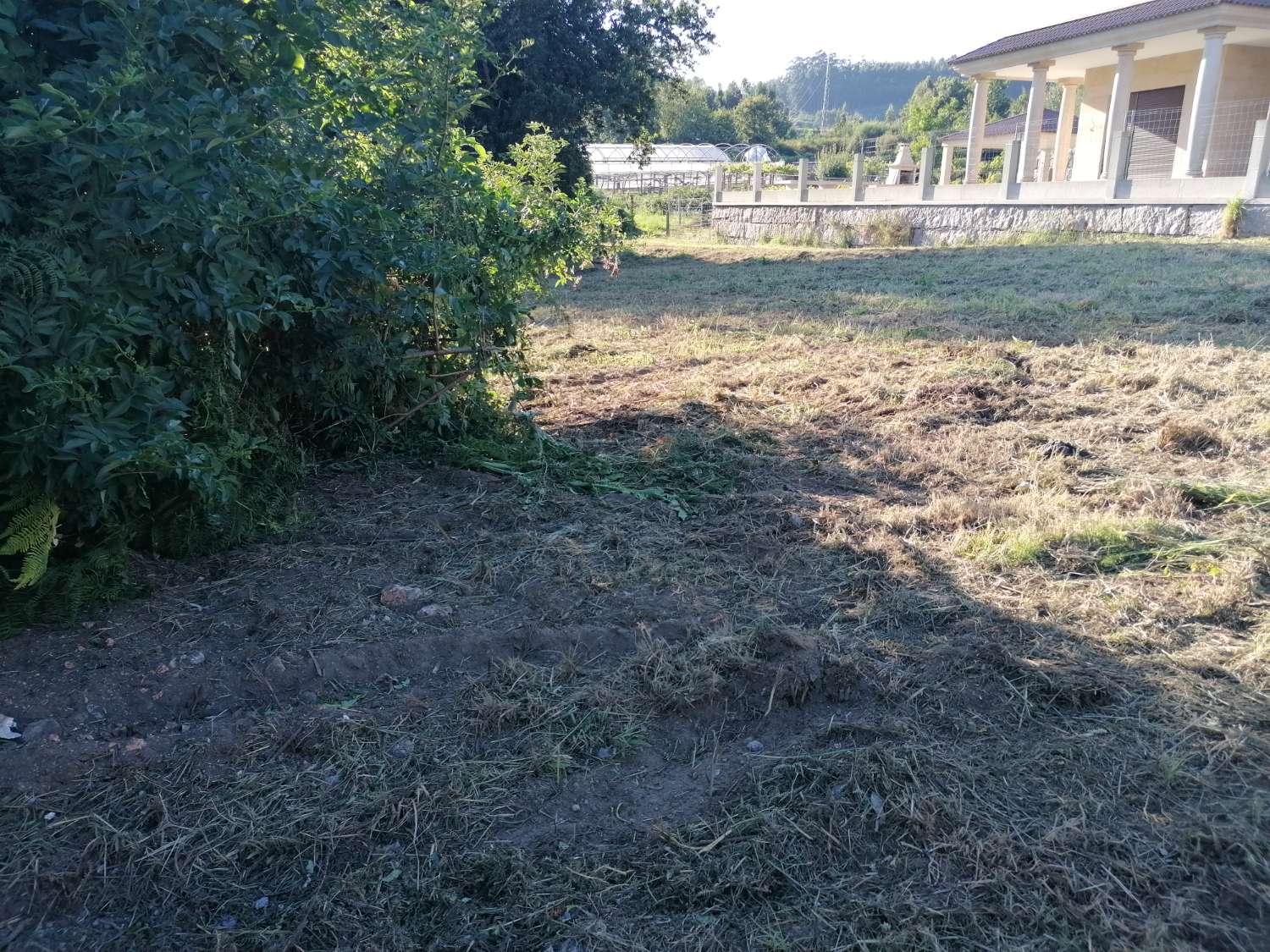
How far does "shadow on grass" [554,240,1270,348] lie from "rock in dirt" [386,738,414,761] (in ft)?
22.2

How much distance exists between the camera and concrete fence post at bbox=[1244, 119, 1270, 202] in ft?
47.3

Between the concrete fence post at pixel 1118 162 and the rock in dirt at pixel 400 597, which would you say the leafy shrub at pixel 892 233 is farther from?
the rock in dirt at pixel 400 597

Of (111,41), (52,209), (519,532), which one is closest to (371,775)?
(519,532)

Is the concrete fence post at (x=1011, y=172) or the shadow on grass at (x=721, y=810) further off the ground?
the concrete fence post at (x=1011, y=172)

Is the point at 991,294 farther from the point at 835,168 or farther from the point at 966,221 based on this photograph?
the point at 835,168

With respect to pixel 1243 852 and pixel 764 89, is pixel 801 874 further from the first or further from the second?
pixel 764 89

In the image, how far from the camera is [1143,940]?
1934mm

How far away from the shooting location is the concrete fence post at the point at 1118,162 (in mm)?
16766

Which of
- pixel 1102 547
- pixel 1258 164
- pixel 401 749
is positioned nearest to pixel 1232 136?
pixel 1258 164

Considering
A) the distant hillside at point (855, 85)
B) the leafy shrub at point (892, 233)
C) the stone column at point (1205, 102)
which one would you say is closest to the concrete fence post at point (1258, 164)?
the stone column at point (1205, 102)

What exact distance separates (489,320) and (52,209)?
7.29 ft

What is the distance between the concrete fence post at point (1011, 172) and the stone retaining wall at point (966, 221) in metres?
0.45

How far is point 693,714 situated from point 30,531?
7.01 ft

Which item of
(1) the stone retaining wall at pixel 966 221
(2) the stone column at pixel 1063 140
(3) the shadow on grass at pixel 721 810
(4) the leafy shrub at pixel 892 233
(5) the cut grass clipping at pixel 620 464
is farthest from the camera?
(2) the stone column at pixel 1063 140
